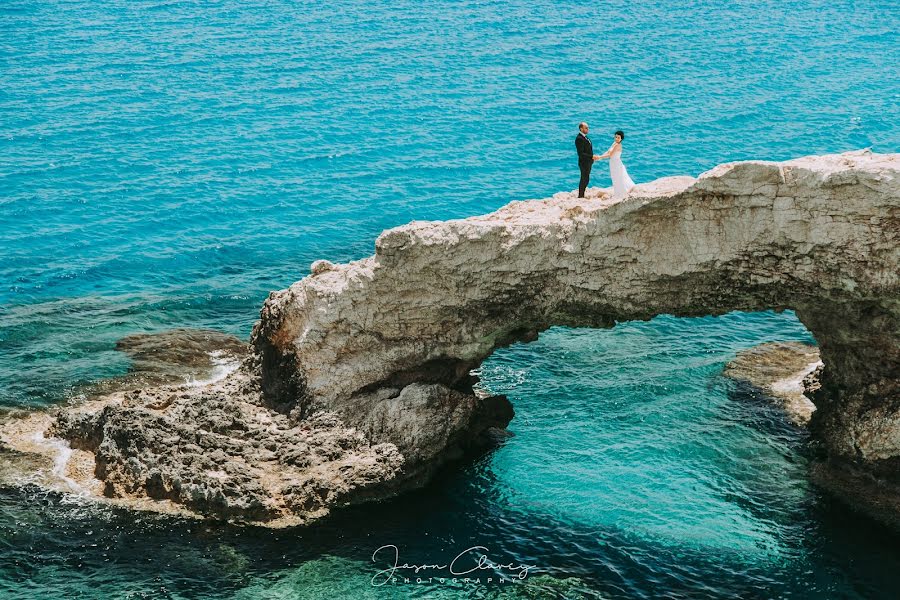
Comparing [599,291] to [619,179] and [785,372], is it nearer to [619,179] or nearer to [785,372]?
[619,179]

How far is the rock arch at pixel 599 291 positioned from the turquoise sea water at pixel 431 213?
1.89 m

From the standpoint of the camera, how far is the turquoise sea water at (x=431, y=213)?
22125mm

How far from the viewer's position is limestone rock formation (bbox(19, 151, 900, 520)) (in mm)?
20734

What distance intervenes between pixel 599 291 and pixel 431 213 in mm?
22384

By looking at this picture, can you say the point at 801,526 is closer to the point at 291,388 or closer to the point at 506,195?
the point at 291,388

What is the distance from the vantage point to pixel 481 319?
23953 millimetres

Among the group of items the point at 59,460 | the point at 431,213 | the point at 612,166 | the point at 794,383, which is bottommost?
the point at 794,383

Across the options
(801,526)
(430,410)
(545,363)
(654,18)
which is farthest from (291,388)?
(654,18)

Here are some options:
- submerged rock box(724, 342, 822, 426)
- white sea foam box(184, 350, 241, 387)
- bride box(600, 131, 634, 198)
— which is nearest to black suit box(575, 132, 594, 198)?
bride box(600, 131, 634, 198)

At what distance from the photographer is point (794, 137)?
162 ft

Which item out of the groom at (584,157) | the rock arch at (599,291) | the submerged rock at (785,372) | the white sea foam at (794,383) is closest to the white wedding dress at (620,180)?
the rock arch at (599,291)

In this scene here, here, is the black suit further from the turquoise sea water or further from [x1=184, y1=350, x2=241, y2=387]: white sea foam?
[x1=184, y1=350, x2=241, y2=387]: white sea foam

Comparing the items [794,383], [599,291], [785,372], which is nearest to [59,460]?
[599,291]

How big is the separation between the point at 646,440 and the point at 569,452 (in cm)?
195
